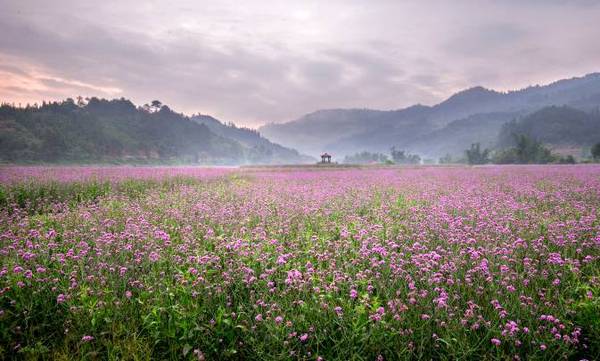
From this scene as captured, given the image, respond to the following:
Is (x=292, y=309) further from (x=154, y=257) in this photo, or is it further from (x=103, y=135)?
(x=103, y=135)

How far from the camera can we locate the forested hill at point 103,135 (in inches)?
3290

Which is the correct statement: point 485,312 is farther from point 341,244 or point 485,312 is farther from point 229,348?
point 229,348

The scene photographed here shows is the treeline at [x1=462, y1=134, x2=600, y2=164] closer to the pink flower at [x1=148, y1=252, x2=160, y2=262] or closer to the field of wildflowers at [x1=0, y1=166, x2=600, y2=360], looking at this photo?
the field of wildflowers at [x1=0, y1=166, x2=600, y2=360]

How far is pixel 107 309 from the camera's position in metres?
3.69

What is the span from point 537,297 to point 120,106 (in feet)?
606

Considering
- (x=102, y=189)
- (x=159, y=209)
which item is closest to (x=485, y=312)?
(x=159, y=209)

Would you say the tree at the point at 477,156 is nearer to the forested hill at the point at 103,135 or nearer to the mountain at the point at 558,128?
the mountain at the point at 558,128

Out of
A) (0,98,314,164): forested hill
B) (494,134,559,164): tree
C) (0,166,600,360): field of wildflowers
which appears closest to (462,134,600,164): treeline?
(494,134,559,164): tree

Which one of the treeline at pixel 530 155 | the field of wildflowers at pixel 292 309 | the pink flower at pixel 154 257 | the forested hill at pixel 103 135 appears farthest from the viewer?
the forested hill at pixel 103 135

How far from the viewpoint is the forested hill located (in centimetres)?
8356

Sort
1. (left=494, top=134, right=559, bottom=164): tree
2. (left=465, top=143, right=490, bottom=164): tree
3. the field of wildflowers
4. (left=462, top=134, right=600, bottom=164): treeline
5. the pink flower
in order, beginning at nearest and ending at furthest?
the field of wildflowers, the pink flower, (left=462, top=134, right=600, bottom=164): treeline, (left=494, top=134, right=559, bottom=164): tree, (left=465, top=143, right=490, bottom=164): tree

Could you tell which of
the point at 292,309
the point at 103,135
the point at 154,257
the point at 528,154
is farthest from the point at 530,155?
the point at 103,135

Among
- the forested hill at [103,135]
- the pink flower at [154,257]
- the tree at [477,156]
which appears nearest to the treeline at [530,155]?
the tree at [477,156]

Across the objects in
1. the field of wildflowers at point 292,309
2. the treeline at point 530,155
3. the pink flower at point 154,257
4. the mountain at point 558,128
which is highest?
the mountain at point 558,128
